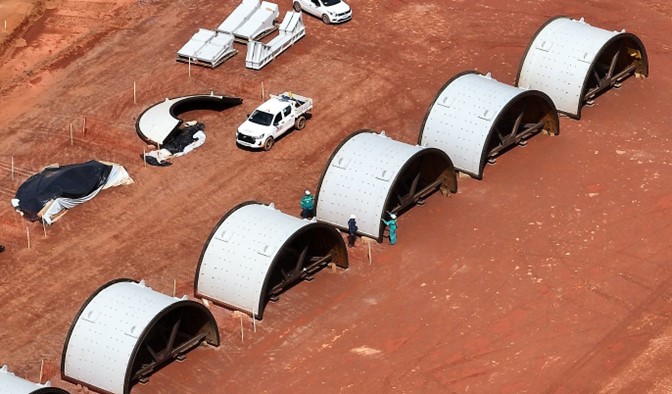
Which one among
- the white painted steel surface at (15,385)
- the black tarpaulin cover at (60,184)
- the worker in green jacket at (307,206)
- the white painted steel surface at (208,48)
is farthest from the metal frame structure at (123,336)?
the white painted steel surface at (208,48)

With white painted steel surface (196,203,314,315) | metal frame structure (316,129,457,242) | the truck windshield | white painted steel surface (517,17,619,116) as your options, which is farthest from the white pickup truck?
white painted steel surface (196,203,314,315)

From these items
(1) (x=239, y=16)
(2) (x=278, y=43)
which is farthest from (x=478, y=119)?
(1) (x=239, y=16)

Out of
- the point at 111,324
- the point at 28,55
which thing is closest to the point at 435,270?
the point at 111,324

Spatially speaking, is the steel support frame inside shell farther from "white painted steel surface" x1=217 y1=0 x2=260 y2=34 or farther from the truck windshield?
"white painted steel surface" x1=217 y1=0 x2=260 y2=34

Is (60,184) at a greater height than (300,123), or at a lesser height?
lesser

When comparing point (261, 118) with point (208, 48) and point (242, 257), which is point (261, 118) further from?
point (242, 257)

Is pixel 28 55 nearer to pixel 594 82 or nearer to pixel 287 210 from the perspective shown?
pixel 287 210
